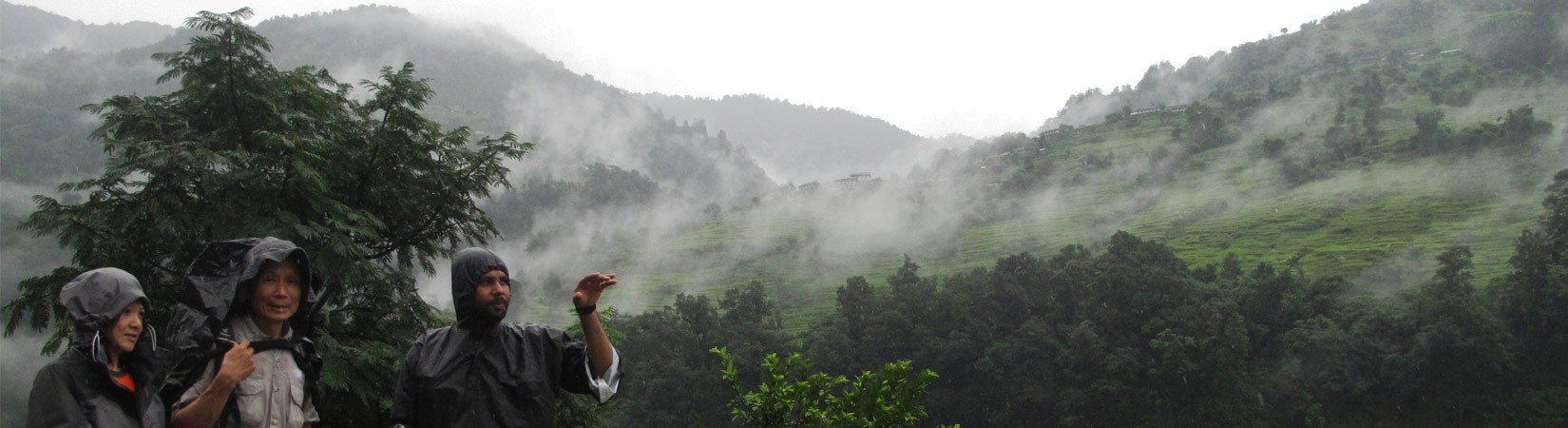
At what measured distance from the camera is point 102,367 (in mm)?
2676

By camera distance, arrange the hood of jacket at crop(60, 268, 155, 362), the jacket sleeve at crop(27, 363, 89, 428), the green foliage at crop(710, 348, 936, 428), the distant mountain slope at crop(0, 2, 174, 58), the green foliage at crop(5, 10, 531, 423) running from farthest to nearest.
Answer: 1. the distant mountain slope at crop(0, 2, 174, 58)
2. the green foliage at crop(5, 10, 531, 423)
3. the green foliage at crop(710, 348, 936, 428)
4. the hood of jacket at crop(60, 268, 155, 362)
5. the jacket sleeve at crop(27, 363, 89, 428)

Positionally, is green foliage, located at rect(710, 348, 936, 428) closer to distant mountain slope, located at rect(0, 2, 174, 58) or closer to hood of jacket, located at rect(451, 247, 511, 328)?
hood of jacket, located at rect(451, 247, 511, 328)

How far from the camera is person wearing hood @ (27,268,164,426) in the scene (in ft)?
8.50

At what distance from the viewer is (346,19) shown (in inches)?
6678

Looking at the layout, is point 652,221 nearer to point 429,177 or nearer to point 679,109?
point 429,177

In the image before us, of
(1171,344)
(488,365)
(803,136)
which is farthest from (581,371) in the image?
(803,136)

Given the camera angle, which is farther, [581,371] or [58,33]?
[58,33]

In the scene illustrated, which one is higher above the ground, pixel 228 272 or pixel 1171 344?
pixel 228 272

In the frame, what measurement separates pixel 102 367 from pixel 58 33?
732ft

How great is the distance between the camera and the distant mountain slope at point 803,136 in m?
160

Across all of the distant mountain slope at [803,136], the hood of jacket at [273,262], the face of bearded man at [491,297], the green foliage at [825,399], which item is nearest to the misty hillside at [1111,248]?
the green foliage at [825,399]

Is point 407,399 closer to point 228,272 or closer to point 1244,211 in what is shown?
point 228,272

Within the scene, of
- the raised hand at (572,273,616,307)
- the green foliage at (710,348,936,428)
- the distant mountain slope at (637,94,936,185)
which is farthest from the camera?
the distant mountain slope at (637,94,936,185)

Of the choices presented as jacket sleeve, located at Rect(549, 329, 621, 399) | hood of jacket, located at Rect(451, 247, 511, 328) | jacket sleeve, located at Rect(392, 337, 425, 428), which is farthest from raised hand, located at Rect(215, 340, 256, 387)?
jacket sleeve, located at Rect(549, 329, 621, 399)
